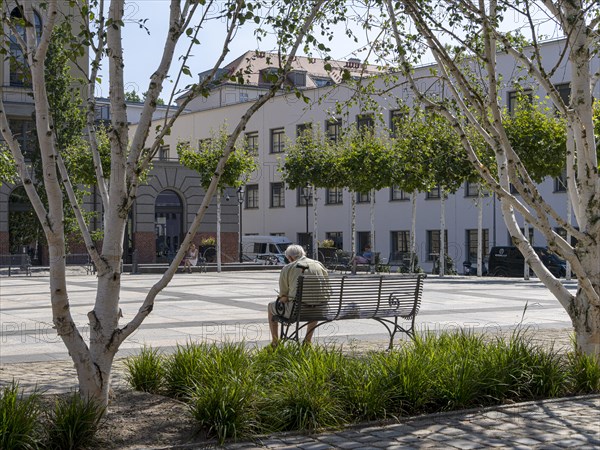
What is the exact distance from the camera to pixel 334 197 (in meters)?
59.3

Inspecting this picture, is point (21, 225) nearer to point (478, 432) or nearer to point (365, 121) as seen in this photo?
point (365, 121)

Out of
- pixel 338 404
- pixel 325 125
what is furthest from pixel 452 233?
pixel 338 404

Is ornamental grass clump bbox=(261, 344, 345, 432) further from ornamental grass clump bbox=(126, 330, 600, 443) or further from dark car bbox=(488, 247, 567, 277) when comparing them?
dark car bbox=(488, 247, 567, 277)

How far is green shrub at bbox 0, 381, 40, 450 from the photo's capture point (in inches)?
218

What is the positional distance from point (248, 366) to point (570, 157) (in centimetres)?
441

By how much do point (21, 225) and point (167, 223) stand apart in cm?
1271

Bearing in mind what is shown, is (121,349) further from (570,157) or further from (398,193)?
(398,193)

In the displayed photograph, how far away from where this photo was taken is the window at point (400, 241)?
5506cm

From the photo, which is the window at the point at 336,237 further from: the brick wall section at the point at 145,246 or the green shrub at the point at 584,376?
the green shrub at the point at 584,376

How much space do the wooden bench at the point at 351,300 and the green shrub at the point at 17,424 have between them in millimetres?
3971

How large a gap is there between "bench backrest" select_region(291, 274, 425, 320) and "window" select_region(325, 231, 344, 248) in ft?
154

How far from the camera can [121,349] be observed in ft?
36.3

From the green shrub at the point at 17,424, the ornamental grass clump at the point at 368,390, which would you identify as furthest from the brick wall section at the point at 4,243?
the green shrub at the point at 17,424

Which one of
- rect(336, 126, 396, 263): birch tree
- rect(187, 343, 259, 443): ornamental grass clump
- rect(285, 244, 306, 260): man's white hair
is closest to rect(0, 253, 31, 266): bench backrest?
rect(336, 126, 396, 263): birch tree
